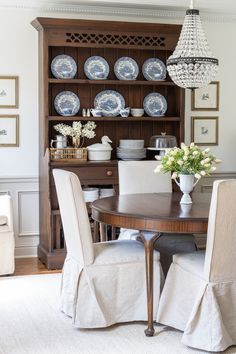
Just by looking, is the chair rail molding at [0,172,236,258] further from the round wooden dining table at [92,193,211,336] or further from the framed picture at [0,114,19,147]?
the round wooden dining table at [92,193,211,336]

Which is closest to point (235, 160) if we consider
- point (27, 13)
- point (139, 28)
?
point (139, 28)

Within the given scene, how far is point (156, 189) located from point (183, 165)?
0.86 metres

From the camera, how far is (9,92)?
19.4 feet

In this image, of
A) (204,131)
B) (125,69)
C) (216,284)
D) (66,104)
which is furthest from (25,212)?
(216,284)

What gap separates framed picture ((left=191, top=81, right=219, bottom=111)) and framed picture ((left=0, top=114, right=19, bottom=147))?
71.9 inches

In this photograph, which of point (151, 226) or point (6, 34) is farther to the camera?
point (6, 34)

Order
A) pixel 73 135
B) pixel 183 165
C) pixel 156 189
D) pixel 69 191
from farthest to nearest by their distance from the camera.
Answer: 1. pixel 73 135
2. pixel 156 189
3. pixel 183 165
4. pixel 69 191

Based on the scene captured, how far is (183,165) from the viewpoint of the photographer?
4.14 m

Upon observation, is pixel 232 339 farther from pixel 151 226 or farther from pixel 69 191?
pixel 69 191

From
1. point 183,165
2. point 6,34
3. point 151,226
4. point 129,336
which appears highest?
point 6,34

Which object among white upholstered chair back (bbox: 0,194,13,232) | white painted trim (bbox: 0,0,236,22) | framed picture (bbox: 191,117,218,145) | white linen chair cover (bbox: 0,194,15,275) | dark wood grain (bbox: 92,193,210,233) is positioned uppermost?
white painted trim (bbox: 0,0,236,22)

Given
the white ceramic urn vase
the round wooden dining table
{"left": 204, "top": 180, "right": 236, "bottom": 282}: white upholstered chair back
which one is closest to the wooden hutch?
the round wooden dining table

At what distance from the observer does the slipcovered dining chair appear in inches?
181

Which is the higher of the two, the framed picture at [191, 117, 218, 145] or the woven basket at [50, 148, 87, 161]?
the framed picture at [191, 117, 218, 145]
